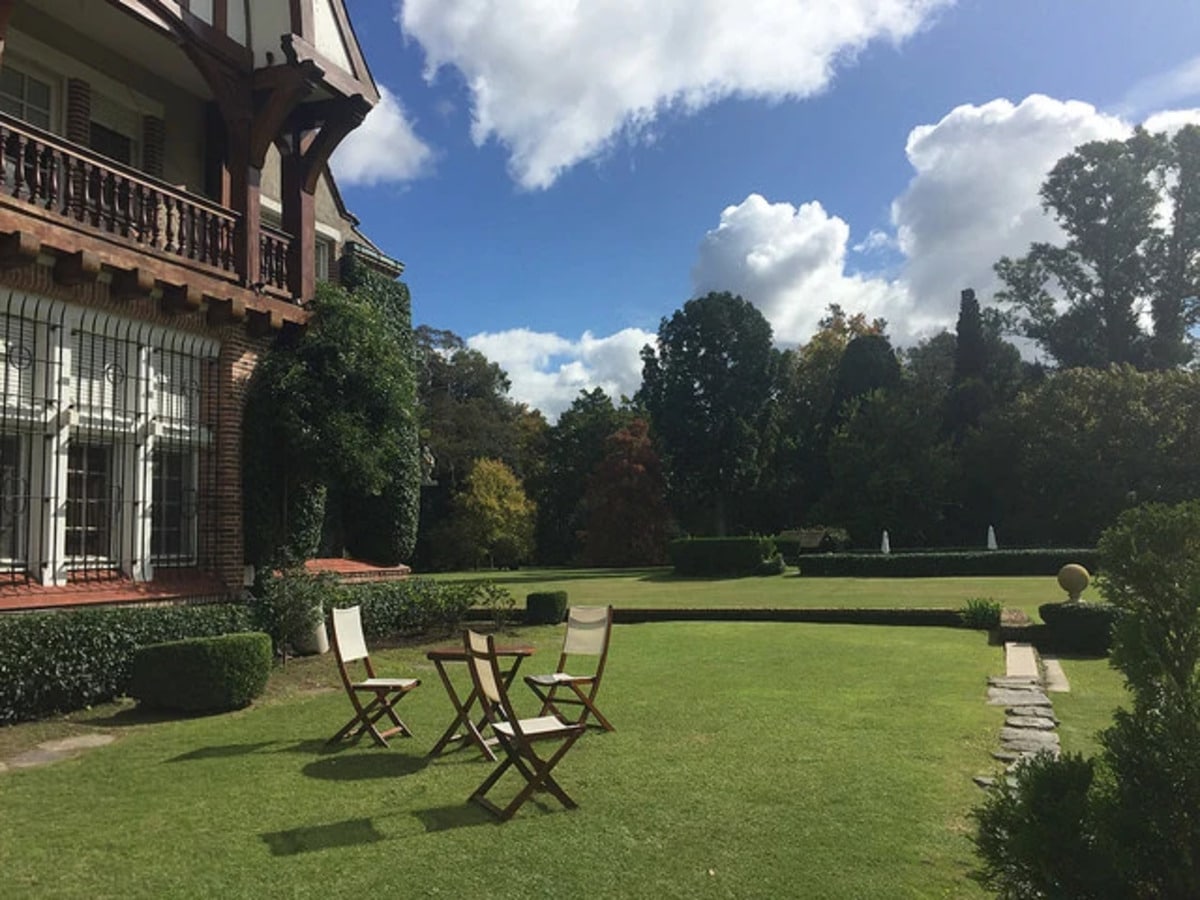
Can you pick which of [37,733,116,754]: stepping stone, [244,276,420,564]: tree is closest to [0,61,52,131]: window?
[244,276,420,564]: tree

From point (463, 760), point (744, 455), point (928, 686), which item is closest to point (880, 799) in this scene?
point (463, 760)

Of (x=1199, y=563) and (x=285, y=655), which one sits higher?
(x=1199, y=563)

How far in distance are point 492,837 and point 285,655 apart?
7241 mm

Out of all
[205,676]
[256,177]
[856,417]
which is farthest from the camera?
[856,417]

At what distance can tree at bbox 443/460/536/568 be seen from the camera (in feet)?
147

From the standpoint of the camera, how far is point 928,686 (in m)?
9.55

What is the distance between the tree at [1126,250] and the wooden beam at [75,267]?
49.7 m

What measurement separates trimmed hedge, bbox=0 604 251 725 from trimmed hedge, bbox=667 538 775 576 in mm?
25799

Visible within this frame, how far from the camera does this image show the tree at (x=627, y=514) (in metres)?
42.6

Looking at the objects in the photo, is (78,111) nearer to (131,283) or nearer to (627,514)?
(131,283)

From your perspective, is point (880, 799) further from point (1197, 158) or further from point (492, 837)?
point (1197, 158)

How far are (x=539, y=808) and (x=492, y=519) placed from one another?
40.1 m

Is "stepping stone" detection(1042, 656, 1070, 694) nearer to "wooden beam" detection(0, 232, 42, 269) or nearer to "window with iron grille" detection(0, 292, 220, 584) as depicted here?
"window with iron grille" detection(0, 292, 220, 584)

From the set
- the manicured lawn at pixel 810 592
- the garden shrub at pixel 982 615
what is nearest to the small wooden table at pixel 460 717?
the garden shrub at pixel 982 615
